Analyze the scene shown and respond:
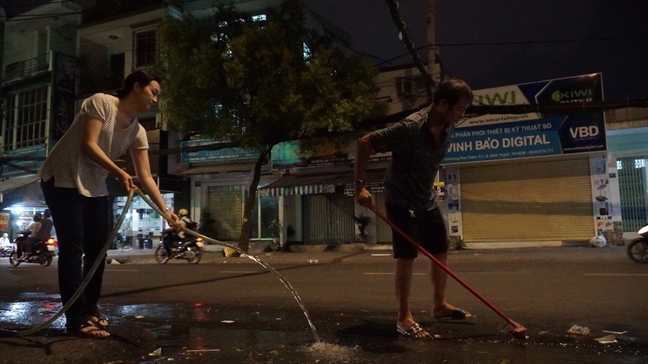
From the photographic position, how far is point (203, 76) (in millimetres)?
15172

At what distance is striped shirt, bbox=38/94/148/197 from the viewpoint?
3266 mm

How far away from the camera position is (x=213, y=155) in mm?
20688

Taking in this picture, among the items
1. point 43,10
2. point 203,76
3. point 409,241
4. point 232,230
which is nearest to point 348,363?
point 409,241

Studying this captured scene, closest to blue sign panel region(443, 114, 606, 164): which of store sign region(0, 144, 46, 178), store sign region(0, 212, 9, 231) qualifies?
store sign region(0, 144, 46, 178)

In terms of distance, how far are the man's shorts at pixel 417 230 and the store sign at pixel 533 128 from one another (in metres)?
13.2

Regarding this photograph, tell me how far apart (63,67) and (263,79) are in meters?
13.6

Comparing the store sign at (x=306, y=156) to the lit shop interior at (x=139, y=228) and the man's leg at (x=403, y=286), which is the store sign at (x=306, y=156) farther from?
the man's leg at (x=403, y=286)

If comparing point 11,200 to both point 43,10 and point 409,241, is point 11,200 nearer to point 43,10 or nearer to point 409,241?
point 43,10

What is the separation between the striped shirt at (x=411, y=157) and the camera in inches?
138

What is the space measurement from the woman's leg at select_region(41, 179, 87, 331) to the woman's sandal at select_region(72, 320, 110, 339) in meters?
0.04

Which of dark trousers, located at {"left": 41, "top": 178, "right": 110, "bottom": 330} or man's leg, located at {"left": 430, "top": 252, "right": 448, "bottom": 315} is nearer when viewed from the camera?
dark trousers, located at {"left": 41, "top": 178, "right": 110, "bottom": 330}

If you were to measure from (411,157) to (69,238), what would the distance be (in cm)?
229

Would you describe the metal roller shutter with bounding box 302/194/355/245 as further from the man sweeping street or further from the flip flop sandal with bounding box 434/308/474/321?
the man sweeping street

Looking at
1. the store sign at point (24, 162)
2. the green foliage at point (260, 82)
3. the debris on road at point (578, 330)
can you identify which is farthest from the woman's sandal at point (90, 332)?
the store sign at point (24, 162)
